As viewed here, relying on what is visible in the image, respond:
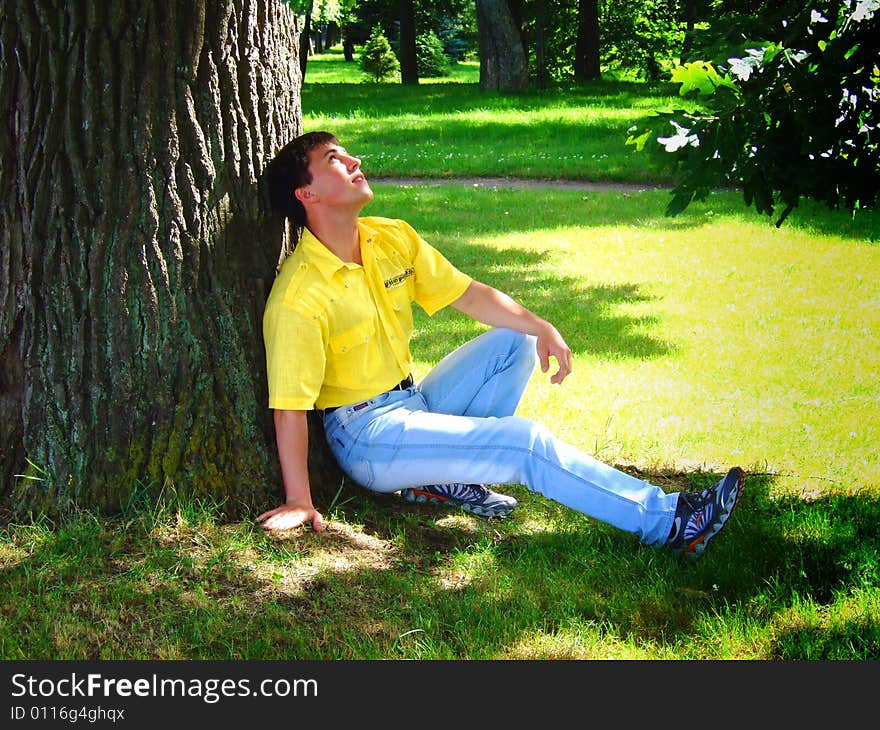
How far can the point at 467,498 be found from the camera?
14.1ft

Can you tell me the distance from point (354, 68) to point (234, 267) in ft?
155

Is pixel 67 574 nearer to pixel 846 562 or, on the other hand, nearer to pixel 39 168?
pixel 39 168

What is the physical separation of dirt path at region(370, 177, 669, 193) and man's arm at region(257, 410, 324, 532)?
9540 millimetres

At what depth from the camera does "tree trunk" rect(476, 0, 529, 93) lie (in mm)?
23641

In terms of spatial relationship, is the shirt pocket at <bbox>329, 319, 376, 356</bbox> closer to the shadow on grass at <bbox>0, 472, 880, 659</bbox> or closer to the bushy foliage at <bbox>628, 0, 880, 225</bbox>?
the shadow on grass at <bbox>0, 472, 880, 659</bbox>

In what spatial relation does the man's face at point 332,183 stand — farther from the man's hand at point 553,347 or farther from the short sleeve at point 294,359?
the man's hand at point 553,347

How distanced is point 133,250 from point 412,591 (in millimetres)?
1511

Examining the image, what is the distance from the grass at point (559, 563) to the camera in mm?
3330

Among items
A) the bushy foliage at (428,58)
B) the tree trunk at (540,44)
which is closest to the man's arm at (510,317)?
the tree trunk at (540,44)

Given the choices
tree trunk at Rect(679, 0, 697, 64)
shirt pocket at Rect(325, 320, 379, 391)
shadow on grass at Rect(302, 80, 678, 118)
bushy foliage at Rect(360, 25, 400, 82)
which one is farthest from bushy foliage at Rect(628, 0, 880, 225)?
bushy foliage at Rect(360, 25, 400, 82)

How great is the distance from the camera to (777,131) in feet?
13.6

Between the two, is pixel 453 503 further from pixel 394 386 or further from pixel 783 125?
pixel 783 125

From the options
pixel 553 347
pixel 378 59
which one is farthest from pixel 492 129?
pixel 378 59

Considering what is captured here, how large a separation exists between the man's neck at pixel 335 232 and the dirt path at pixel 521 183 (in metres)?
9.18
